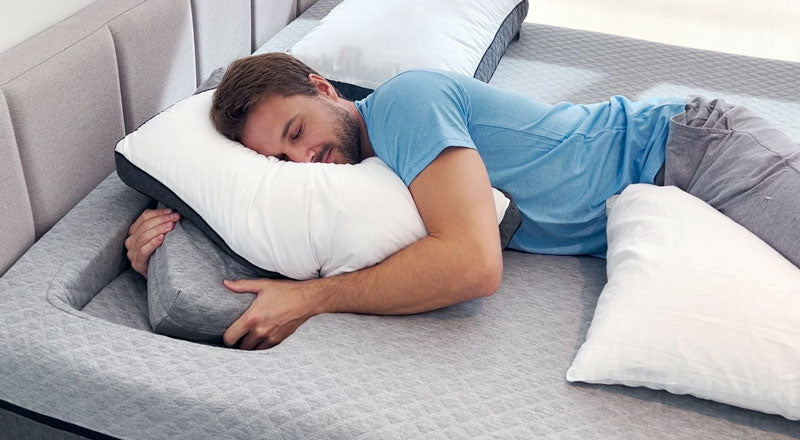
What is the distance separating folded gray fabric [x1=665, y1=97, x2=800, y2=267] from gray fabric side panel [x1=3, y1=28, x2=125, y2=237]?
0.99m

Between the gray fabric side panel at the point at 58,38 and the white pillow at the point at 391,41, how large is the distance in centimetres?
43

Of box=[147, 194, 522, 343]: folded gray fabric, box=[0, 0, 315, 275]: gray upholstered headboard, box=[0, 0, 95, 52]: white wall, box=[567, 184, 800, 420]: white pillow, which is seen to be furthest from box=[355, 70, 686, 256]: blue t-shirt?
box=[0, 0, 95, 52]: white wall

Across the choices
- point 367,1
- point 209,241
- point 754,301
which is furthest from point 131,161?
Result: point 754,301

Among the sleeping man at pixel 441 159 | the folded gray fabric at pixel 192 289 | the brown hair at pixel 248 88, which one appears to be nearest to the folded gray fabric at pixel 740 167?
the sleeping man at pixel 441 159

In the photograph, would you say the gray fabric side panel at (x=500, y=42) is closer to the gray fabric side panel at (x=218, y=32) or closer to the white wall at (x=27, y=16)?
the gray fabric side panel at (x=218, y=32)

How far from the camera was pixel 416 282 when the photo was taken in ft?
4.19

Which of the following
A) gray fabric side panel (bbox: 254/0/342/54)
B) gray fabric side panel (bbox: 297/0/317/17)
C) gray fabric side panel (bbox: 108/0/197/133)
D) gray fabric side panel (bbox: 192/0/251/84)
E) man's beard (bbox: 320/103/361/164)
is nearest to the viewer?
man's beard (bbox: 320/103/361/164)

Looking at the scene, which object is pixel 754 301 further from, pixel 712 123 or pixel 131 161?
pixel 131 161

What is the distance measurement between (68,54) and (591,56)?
Answer: 1272mm

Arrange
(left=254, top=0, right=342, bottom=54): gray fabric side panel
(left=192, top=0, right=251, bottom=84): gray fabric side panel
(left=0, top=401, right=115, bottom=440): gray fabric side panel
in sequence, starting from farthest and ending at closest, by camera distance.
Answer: (left=254, top=0, right=342, bottom=54): gray fabric side panel → (left=192, top=0, right=251, bottom=84): gray fabric side panel → (left=0, top=401, right=115, bottom=440): gray fabric side panel

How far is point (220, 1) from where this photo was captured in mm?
1900

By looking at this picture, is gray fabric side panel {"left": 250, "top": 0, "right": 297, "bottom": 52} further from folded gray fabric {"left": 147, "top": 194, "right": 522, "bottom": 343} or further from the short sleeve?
folded gray fabric {"left": 147, "top": 194, "right": 522, "bottom": 343}

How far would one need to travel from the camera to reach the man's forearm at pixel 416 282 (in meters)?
1.26

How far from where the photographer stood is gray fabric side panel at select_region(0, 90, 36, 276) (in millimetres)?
1271
